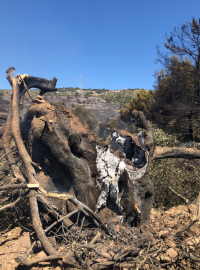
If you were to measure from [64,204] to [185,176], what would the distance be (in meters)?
4.53

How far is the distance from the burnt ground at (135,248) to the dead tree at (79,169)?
0.31 metres

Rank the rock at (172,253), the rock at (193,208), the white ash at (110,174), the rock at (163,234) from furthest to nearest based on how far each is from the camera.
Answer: the rock at (193,208) < the white ash at (110,174) < the rock at (163,234) < the rock at (172,253)

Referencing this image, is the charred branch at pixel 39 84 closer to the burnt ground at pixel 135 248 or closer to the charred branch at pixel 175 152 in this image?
the charred branch at pixel 175 152

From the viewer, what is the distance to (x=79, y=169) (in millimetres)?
3625

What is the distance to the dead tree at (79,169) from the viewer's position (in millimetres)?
3555

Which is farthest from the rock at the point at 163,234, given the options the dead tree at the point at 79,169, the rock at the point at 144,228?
the dead tree at the point at 79,169

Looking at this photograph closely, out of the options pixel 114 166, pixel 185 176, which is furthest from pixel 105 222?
pixel 185 176

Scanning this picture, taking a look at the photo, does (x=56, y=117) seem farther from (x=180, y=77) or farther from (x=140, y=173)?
(x=180, y=77)

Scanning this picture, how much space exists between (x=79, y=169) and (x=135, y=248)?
5.16 feet

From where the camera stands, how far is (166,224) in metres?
3.46

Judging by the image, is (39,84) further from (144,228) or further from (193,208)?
(193,208)

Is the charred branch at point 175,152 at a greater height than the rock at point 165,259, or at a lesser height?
greater

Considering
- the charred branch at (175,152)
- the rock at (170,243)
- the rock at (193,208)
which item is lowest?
the rock at (170,243)

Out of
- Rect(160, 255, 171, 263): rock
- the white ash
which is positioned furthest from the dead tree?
Rect(160, 255, 171, 263): rock
